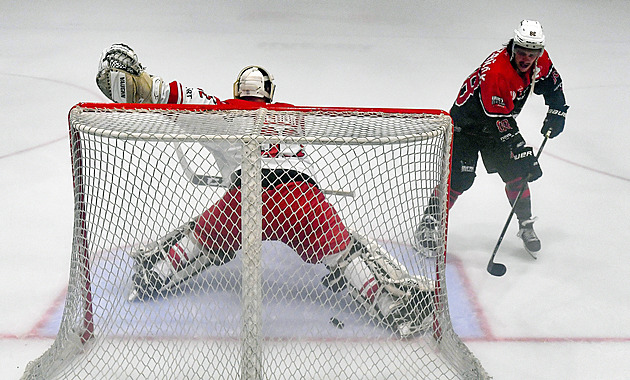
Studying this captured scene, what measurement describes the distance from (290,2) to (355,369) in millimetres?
5030

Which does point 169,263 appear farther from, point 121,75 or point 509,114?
point 509,114

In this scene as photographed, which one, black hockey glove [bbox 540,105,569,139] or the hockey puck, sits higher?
black hockey glove [bbox 540,105,569,139]

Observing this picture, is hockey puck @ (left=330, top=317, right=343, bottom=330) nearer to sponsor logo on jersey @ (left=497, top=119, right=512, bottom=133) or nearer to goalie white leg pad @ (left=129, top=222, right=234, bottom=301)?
goalie white leg pad @ (left=129, top=222, right=234, bottom=301)

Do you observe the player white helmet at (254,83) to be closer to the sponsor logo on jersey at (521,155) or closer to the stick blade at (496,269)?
the sponsor logo on jersey at (521,155)

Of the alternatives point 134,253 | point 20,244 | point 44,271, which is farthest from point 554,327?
point 20,244

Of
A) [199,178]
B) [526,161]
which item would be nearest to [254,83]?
[199,178]

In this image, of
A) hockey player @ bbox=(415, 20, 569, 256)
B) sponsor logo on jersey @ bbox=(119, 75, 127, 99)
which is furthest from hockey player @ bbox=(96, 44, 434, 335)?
hockey player @ bbox=(415, 20, 569, 256)

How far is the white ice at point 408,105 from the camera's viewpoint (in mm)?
2168

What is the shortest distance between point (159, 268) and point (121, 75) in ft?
1.91

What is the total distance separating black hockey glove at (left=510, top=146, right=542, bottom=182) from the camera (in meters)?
2.41

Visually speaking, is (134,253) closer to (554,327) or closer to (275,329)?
(275,329)

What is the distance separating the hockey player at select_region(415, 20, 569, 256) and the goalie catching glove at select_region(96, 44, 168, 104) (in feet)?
3.64

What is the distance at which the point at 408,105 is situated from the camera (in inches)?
163

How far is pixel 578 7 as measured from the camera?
21.4 ft
